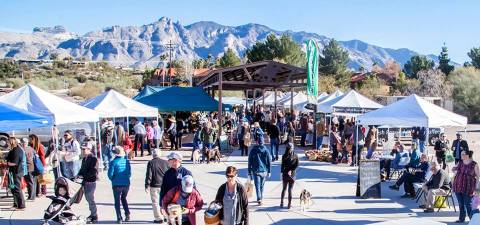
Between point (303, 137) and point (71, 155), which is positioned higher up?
point (303, 137)

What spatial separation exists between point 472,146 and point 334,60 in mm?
53160

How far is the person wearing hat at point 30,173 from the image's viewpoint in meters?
11.9

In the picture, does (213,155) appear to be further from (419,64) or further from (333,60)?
(419,64)

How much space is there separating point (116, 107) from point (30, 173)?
797 centimetres

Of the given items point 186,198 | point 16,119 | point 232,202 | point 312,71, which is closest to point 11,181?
point 16,119

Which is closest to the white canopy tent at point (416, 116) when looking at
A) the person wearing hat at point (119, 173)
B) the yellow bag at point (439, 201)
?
the yellow bag at point (439, 201)

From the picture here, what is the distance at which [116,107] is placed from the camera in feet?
65.2

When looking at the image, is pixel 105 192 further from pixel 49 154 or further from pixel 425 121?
pixel 425 121

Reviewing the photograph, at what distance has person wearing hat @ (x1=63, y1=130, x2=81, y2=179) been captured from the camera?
45.2 feet

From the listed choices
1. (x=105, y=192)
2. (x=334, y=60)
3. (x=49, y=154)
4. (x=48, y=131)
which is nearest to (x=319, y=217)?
(x=105, y=192)

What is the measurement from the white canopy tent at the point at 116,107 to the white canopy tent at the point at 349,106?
279 inches

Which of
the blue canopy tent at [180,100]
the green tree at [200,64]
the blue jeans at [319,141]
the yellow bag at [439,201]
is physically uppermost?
the green tree at [200,64]

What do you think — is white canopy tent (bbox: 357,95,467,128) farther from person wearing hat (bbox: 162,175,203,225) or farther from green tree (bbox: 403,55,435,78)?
green tree (bbox: 403,55,435,78)

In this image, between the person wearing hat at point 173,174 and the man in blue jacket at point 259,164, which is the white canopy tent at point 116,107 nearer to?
the man in blue jacket at point 259,164
